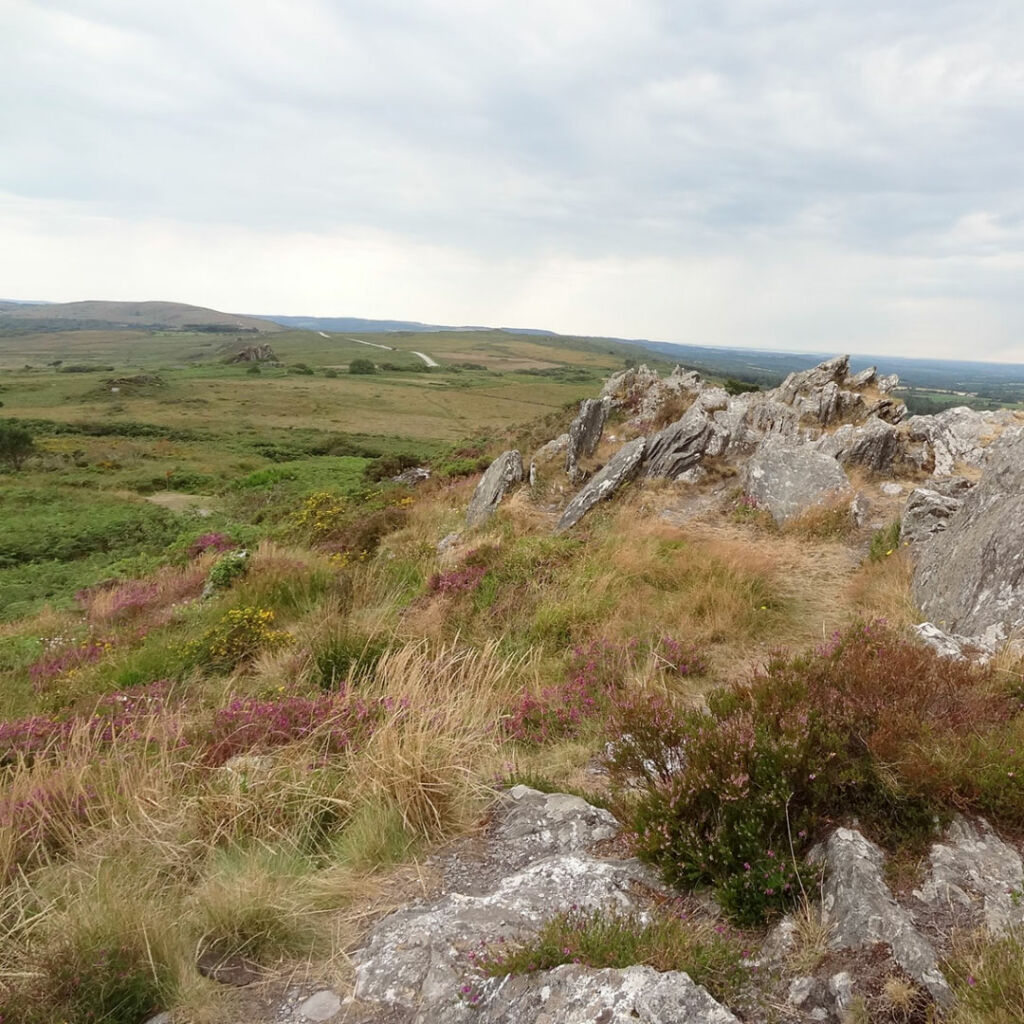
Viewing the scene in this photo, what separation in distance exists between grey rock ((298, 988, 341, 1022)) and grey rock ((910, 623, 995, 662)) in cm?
558

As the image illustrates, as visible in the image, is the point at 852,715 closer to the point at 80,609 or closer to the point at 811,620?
the point at 811,620

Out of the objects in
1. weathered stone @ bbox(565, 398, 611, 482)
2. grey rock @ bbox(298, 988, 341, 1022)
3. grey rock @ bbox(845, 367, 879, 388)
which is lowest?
grey rock @ bbox(298, 988, 341, 1022)

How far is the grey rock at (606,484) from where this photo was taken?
14688 millimetres

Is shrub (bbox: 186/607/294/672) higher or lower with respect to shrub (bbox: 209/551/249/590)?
higher

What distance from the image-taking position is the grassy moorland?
3.15m

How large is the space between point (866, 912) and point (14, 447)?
1980 inches

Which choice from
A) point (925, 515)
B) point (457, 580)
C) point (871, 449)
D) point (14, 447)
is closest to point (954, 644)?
point (925, 515)

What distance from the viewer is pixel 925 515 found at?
9898 mm

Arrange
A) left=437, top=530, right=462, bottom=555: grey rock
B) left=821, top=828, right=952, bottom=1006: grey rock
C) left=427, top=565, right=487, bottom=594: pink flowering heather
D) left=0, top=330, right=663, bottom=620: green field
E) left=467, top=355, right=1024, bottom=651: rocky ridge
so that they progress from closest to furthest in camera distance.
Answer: left=821, top=828, right=952, bottom=1006: grey rock < left=467, top=355, right=1024, bottom=651: rocky ridge < left=427, top=565, right=487, bottom=594: pink flowering heather < left=437, top=530, right=462, bottom=555: grey rock < left=0, top=330, right=663, bottom=620: green field

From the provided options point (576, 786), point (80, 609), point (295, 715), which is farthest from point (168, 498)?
point (576, 786)

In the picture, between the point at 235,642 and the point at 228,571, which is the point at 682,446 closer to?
the point at 228,571

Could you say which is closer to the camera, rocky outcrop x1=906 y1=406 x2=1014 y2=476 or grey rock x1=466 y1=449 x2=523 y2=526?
rocky outcrop x1=906 y1=406 x2=1014 y2=476

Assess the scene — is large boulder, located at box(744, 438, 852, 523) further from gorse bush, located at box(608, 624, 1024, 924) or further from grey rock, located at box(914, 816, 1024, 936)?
grey rock, located at box(914, 816, 1024, 936)

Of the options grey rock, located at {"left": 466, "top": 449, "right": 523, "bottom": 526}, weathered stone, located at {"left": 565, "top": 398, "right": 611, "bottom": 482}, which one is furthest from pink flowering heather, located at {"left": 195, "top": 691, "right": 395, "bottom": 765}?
weathered stone, located at {"left": 565, "top": 398, "right": 611, "bottom": 482}
